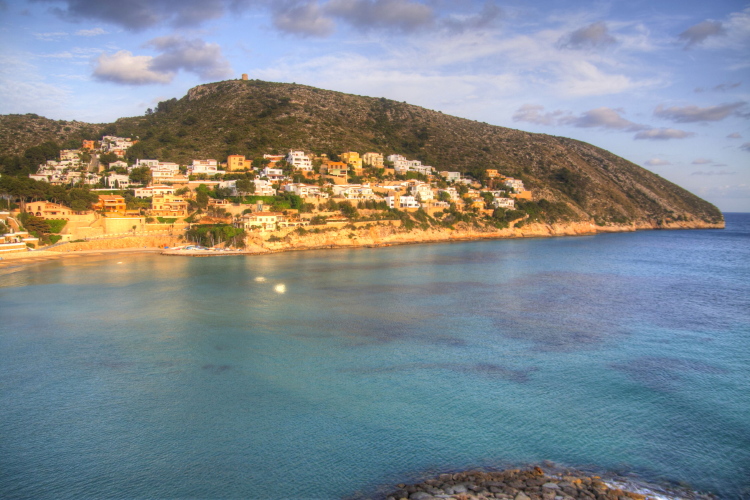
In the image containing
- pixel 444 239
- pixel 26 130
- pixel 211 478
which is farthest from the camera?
pixel 26 130

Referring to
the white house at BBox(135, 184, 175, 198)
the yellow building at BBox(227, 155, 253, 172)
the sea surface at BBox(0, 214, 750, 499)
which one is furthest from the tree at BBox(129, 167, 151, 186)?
the sea surface at BBox(0, 214, 750, 499)

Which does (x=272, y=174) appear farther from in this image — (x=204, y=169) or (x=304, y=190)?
(x=204, y=169)

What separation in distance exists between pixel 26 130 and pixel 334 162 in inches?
1620

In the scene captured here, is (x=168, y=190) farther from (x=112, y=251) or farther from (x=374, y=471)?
(x=374, y=471)

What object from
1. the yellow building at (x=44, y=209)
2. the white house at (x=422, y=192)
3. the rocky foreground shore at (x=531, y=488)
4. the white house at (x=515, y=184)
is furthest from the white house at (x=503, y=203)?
the rocky foreground shore at (x=531, y=488)

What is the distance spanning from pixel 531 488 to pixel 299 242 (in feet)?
107

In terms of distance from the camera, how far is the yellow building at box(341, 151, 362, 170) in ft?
179

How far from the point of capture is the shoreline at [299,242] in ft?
107

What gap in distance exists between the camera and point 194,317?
57.2ft

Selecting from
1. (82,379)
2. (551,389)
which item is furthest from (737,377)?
(82,379)

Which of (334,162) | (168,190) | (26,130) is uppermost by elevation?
(26,130)

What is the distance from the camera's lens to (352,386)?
36.4 ft

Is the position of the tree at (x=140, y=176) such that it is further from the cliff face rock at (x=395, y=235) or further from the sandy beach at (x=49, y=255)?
the cliff face rock at (x=395, y=235)

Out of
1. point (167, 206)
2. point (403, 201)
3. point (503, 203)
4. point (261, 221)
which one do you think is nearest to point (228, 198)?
point (167, 206)
